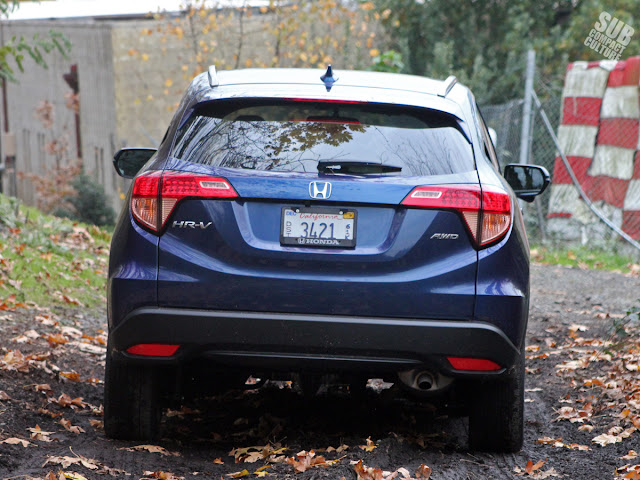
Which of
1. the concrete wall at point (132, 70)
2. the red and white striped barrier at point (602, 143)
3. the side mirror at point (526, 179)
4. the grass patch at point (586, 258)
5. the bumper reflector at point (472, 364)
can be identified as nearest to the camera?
the bumper reflector at point (472, 364)

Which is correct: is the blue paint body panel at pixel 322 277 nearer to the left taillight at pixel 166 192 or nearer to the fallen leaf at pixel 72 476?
the left taillight at pixel 166 192

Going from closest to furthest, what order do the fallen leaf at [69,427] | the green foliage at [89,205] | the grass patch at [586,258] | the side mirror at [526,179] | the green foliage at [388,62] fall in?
the fallen leaf at [69,427] < the side mirror at [526,179] < the grass patch at [586,258] < the green foliage at [388,62] < the green foliage at [89,205]

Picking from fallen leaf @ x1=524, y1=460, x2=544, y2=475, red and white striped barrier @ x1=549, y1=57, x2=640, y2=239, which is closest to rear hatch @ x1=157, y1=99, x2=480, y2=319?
fallen leaf @ x1=524, y1=460, x2=544, y2=475

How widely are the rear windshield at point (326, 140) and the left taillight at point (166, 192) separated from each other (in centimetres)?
13

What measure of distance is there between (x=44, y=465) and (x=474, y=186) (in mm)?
2204

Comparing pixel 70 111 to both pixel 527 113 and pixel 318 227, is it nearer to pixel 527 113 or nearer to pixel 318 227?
pixel 527 113

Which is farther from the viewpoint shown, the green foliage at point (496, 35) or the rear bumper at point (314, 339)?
the green foliage at point (496, 35)

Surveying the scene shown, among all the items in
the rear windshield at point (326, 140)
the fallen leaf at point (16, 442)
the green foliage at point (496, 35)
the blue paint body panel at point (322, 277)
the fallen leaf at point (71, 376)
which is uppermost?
the green foliage at point (496, 35)

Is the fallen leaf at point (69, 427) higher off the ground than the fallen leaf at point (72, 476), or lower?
lower

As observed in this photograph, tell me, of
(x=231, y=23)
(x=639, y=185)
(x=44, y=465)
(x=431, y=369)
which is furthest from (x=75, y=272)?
(x=231, y=23)

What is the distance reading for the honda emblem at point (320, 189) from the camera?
376 cm

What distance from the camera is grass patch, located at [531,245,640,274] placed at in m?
11.6

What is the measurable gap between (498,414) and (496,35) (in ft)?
52.9
